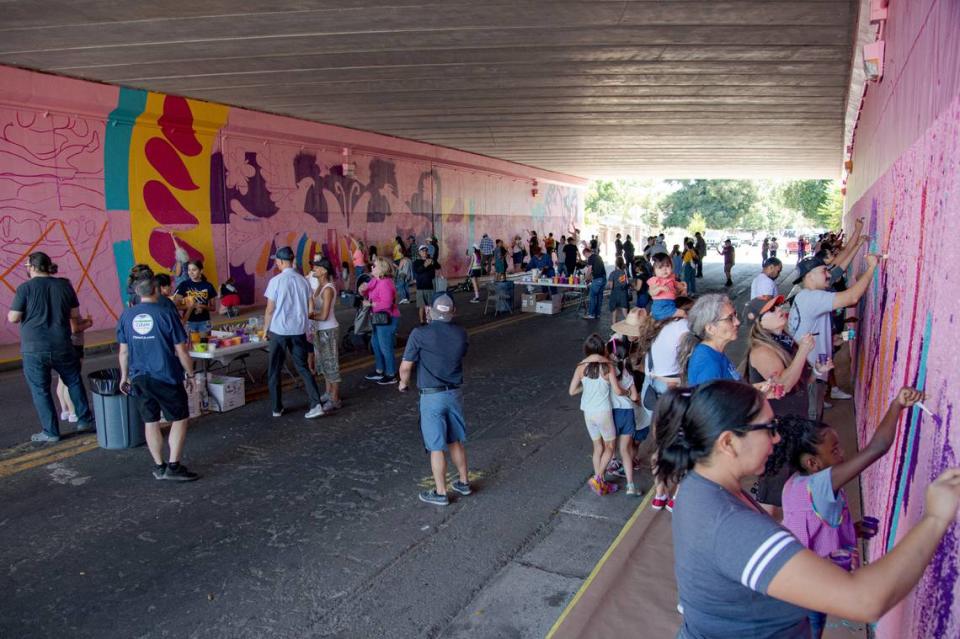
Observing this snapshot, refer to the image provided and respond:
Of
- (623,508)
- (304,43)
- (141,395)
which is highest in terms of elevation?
(304,43)

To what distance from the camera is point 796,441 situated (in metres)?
3.27

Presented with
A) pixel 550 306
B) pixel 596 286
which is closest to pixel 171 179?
pixel 550 306

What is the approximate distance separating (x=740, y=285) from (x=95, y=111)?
21395mm

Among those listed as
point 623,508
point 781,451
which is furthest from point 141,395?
point 781,451

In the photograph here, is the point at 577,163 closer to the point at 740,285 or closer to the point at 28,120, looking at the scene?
the point at 740,285

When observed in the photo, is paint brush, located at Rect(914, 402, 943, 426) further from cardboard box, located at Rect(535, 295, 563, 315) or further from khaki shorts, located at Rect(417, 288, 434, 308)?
cardboard box, located at Rect(535, 295, 563, 315)

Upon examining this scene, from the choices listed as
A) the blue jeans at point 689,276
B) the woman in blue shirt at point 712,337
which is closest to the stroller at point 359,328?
the woman in blue shirt at point 712,337

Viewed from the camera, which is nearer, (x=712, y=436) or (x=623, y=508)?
(x=712, y=436)

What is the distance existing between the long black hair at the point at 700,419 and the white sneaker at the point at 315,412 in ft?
22.1

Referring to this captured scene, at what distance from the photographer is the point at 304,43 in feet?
34.9

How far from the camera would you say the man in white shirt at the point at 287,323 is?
841 cm

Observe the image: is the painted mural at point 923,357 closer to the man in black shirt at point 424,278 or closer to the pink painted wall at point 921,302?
the pink painted wall at point 921,302

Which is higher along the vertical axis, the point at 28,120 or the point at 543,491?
the point at 28,120

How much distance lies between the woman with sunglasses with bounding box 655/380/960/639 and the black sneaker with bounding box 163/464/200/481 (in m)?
5.44
